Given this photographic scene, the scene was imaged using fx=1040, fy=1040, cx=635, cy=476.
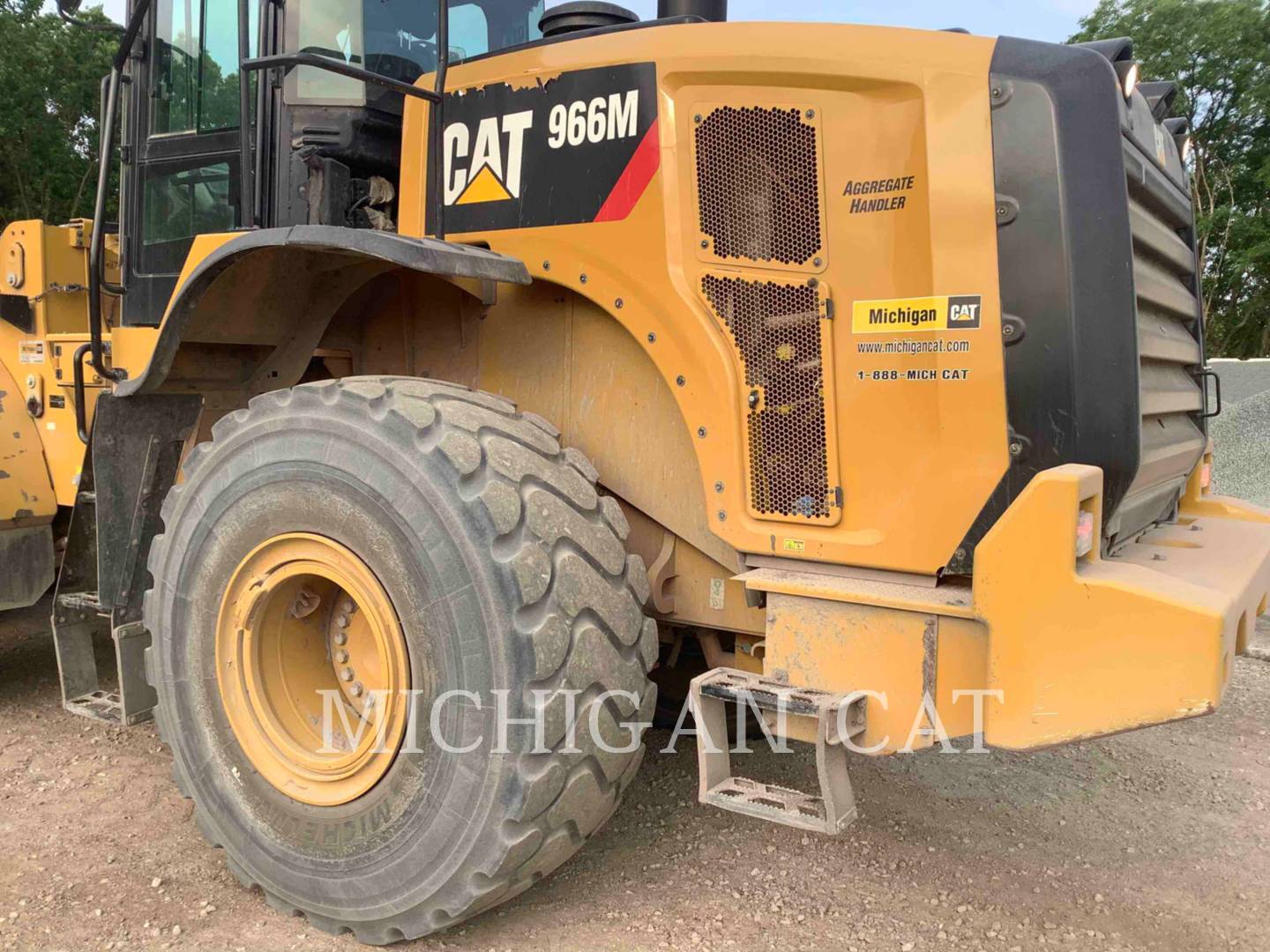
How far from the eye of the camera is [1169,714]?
2178 mm

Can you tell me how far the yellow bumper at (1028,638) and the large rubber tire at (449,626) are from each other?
462 mm

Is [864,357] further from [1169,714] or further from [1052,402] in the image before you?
[1169,714]

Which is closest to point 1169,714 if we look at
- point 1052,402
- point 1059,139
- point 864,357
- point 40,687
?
point 1052,402

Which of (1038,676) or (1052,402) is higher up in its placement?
(1052,402)

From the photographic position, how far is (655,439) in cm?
301

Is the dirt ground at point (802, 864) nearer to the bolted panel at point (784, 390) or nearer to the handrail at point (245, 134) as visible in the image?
the bolted panel at point (784, 390)

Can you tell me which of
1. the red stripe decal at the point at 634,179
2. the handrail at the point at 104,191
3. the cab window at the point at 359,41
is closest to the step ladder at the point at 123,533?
the handrail at the point at 104,191

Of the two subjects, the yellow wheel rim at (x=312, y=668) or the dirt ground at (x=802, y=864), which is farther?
the dirt ground at (x=802, y=864)

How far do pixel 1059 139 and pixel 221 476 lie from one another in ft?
7.70

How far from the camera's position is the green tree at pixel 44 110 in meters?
17.2

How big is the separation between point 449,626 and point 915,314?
136 cm

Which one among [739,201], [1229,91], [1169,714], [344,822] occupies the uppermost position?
[1229,91]

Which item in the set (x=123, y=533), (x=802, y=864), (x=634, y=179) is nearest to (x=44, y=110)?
(x=123, y=533)

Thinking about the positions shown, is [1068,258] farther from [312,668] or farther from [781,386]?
[312,668]
